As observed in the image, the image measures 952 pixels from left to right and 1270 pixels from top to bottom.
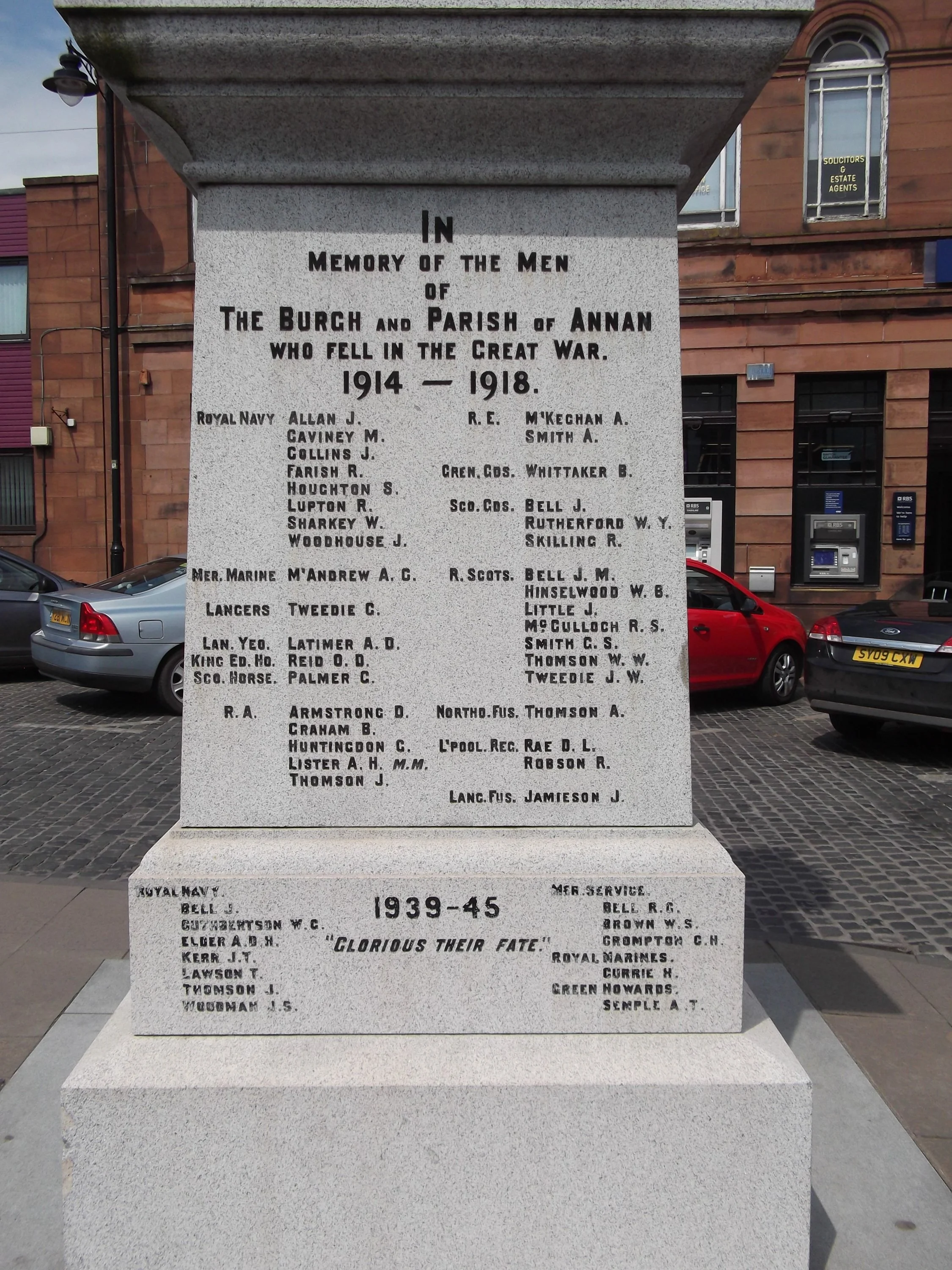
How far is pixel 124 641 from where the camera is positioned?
10461mm

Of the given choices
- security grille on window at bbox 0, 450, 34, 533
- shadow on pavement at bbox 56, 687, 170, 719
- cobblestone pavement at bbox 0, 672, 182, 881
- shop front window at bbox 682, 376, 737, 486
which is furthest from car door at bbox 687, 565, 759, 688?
security grille on window at bbox 0, 450, 34, 533

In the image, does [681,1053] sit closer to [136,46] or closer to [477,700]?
[477,700]

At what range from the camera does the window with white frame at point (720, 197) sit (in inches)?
693

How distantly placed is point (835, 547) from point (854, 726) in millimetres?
8287

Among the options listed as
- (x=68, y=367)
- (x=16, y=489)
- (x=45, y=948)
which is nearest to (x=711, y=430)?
(x=68, y=367)

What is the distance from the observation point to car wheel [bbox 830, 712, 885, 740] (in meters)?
10.1

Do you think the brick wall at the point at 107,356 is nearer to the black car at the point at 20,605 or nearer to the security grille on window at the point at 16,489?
the security grille on window at the point at 16,489

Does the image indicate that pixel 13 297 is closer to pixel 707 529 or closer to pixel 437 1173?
pixel 707 529

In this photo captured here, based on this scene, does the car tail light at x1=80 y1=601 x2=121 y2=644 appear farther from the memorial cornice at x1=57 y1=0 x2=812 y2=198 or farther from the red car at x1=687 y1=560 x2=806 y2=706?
the memorial cornice at x1=57 y1=0 x2=812 y2=198

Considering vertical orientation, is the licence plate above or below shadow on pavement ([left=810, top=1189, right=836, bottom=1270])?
above

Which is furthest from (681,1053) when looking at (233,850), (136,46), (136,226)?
(136,226)

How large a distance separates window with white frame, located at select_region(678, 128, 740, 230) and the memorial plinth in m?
16.5

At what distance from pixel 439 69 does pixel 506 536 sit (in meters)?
1.07

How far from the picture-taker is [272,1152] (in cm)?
236
